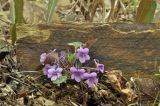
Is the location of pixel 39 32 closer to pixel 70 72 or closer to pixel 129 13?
pixel 70 72

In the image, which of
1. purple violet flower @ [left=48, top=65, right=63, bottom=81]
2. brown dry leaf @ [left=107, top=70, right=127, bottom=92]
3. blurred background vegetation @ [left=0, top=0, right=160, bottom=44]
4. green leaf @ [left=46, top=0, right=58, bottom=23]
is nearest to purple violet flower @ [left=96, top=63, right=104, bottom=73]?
brown dry leaf @ [left=107, top=70, right=127, bottom=92]

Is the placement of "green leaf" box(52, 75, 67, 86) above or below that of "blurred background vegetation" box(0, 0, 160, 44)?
below

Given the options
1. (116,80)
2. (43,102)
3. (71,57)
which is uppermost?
(71,57)

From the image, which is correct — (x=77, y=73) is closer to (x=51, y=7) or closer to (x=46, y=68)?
(x=46, y=68)

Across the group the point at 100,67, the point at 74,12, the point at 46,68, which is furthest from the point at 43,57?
the point at 74,12

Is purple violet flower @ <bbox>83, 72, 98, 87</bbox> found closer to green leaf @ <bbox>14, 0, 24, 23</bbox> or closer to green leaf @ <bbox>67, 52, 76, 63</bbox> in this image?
green leaf @ <bbox>67, 52, 76, 63</bbox>

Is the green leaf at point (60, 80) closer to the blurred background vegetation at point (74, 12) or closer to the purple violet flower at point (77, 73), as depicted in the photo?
the purple violet flower at point (77, 73)
